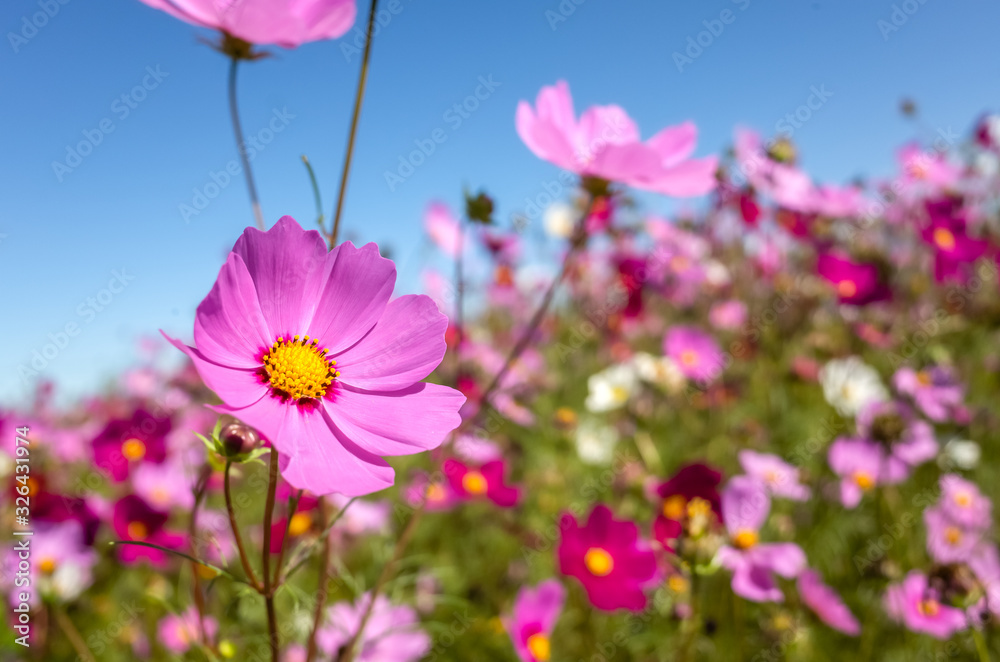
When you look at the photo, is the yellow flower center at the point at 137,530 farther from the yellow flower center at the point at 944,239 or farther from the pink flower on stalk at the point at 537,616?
the yellow flower center at the point at 944,239

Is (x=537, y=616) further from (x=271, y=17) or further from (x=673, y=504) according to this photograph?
(x=271, y=17)

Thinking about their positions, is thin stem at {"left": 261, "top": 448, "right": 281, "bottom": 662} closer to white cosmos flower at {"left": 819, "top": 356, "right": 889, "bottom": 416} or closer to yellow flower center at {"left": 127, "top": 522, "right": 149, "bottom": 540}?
yellow flower center at {"left": 127, "top": 522, "right": 149, "bottom": 540}

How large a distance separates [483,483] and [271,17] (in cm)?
109

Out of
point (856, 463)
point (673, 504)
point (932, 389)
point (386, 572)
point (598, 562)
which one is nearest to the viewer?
point (386, 572)

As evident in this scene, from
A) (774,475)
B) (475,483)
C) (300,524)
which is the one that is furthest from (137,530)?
(774,475)

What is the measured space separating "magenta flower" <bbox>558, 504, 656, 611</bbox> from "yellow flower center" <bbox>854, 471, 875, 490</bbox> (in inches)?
27.5

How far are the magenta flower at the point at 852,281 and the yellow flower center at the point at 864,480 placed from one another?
1.74ft

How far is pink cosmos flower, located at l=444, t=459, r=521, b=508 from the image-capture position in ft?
4.10

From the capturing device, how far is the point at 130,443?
1126 millimetres

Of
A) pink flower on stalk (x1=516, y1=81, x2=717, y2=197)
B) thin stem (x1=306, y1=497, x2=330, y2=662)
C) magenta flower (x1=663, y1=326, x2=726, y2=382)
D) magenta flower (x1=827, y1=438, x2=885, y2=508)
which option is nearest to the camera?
thin stem (x1=306, y1=497, x2=330, y2=662)

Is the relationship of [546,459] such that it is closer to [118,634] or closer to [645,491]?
[645,491]

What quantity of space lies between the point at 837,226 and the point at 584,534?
2084 millimetres

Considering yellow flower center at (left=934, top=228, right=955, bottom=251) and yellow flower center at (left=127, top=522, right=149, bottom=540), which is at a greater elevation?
yellow flower center at (left=934, top=228, right=955, bottom=251)

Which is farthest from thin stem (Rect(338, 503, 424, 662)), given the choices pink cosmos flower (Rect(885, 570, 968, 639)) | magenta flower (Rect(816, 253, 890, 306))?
magenta flower (Rect(816, 253, 890, 306))
